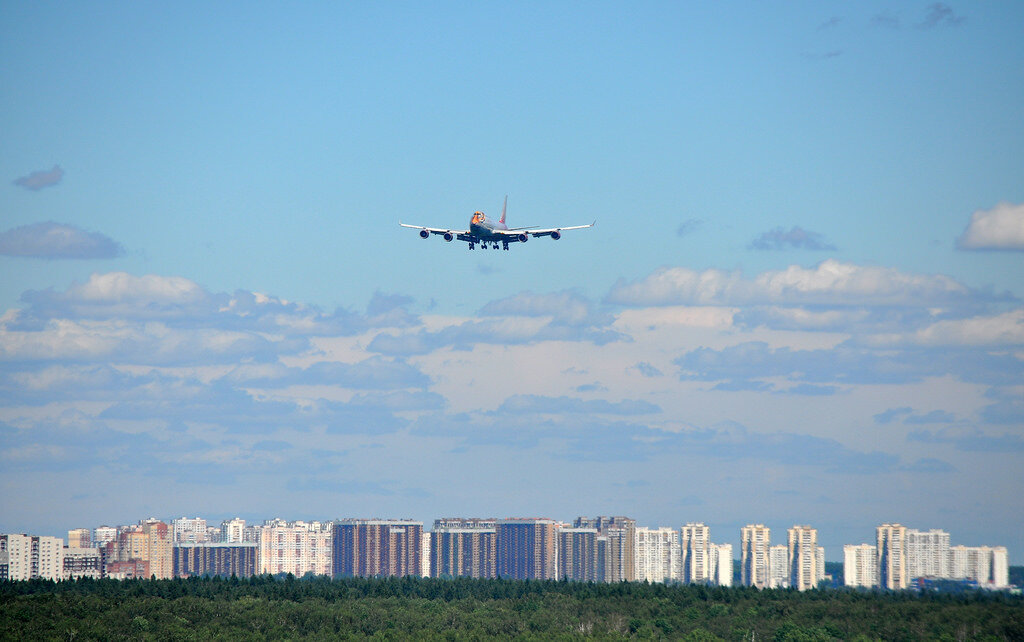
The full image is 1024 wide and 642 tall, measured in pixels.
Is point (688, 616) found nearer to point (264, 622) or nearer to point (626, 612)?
point (626, 612)

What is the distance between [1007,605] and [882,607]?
14105 mm

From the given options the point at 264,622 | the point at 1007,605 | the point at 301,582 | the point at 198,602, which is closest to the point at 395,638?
the point at 264,622

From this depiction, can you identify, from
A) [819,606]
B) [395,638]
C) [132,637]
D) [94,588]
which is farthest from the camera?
[94,588]

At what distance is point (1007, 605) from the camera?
153875 mm

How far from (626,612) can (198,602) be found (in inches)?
2187

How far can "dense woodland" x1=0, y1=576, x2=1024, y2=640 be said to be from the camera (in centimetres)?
14212

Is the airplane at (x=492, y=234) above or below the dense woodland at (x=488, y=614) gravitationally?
above

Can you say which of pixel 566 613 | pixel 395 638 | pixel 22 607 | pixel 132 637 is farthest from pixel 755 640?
pixel 22 607

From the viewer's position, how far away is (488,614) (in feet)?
567

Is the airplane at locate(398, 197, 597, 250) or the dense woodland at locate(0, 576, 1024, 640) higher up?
the airplane at locate(398, 197, 597, 250)

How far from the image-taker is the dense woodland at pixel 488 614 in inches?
5595

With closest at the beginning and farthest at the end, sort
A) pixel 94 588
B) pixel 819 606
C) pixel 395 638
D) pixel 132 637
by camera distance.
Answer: pixel 132 637 < pixel 395 638 < pixel 819 606 < pixel 94 588

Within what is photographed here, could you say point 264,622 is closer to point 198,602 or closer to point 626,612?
point 198,602

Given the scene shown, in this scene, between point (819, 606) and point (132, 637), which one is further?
point (819, 606)
